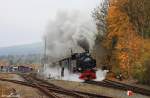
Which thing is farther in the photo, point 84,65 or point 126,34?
point 126,34

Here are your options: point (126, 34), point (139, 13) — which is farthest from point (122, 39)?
point (139, 13)

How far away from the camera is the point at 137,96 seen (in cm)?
2456

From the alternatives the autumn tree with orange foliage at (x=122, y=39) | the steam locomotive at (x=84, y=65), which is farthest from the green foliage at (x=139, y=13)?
the steam locomotive at (x=84, y=65)

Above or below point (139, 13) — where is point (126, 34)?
below

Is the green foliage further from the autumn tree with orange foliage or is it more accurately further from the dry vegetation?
the autumn tree with orange foliage

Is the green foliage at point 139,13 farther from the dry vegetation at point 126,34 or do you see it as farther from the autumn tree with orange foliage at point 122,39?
the autumn tree with orange foliage at point 122,39

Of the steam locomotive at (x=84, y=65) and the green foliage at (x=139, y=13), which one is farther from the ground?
the green foliage at (x=139, y=13)

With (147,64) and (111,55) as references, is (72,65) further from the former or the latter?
(111,55)

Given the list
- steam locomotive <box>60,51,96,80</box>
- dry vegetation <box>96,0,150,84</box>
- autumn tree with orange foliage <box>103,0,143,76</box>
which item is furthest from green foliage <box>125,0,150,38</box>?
steam locomotive <box>60,51,96,80</box>

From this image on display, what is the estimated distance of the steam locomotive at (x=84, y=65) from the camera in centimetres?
3788

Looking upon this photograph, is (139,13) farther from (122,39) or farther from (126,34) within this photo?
(122,39)

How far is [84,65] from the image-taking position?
124 feet

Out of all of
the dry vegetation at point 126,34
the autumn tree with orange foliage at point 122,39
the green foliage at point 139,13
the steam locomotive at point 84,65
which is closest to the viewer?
the steam locomotive at point 84,65

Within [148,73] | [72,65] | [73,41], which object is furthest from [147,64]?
[73,41]
